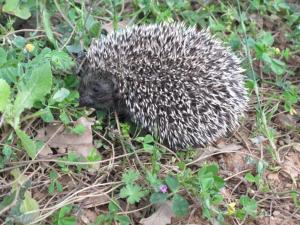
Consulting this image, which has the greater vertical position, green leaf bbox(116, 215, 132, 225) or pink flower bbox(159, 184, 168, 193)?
pink flower bbox(159, 184, 168, 193)

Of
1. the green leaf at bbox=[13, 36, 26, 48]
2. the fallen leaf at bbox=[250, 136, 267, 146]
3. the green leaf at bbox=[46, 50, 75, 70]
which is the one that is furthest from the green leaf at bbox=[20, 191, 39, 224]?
the fallen leaf at bbox=[250, 136, 267, 146]

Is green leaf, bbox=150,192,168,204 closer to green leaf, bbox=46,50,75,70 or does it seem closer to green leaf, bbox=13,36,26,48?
green leaf, bbox=46,50,75,70

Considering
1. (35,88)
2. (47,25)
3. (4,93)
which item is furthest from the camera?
(47,25)

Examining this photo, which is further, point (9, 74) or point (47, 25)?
point (47, 25)

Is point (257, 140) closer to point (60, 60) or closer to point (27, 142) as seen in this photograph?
point (60, 60)

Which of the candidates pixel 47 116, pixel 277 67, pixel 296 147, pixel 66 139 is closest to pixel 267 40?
pixel 277 67

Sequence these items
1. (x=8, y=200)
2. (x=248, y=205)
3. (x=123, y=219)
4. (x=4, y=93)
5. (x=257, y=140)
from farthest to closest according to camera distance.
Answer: (x=257, y=140), (x=248, y=205), (x=123, y=219), (x=4, y=93), (x=8, y=200)

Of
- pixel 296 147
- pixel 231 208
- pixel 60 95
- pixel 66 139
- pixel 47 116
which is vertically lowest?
pixel 296 147

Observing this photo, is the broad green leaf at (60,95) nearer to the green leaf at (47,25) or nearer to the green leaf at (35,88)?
the green leaf at (35,88)

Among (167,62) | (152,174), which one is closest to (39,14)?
(167,62)
